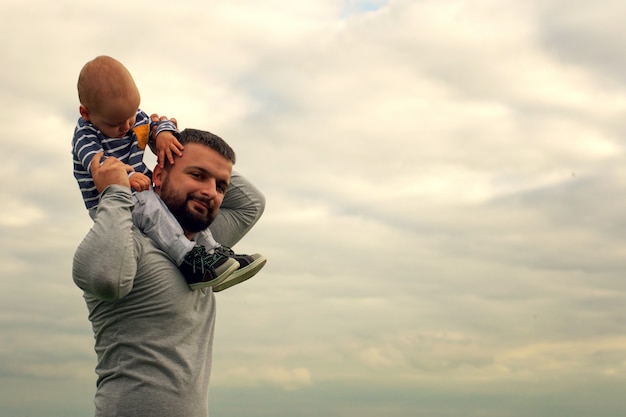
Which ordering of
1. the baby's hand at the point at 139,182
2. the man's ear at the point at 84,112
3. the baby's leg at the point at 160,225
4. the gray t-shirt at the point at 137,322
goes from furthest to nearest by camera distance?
1. the man's ear at the point at 84,112
2. the baby's hand at the point at 139,182
3. the baby's leg at the point at 160,225
4. the gray t-shirt at the point at 137,322

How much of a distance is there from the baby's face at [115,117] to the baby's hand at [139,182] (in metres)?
0.37

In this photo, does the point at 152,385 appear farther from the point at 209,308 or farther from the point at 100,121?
the point at 100,121

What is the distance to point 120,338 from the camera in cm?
506

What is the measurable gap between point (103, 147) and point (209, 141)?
29.9 inches

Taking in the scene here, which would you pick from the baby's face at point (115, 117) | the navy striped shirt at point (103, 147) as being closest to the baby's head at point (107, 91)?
the baby's face at point (115, 117)

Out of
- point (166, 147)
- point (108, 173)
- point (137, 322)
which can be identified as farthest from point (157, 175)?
point (137, 322)

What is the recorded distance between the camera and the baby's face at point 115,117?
17.2ft

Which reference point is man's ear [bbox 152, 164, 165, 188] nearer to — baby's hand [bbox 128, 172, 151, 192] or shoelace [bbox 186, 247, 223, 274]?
baby's hand [bbox 128, 172, 151, 192]

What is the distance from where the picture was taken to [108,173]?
5098mm

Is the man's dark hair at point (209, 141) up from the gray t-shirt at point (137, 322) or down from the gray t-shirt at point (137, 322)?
up

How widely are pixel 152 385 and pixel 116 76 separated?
2.06 metres

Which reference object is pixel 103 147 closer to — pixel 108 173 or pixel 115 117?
pixel 115 117

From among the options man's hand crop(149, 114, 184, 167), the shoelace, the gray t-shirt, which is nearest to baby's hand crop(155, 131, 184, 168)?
man's hand crop(149, 114, 184, 167)

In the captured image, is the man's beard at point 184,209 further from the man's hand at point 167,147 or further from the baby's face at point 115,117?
the baby's face at point 115,117
